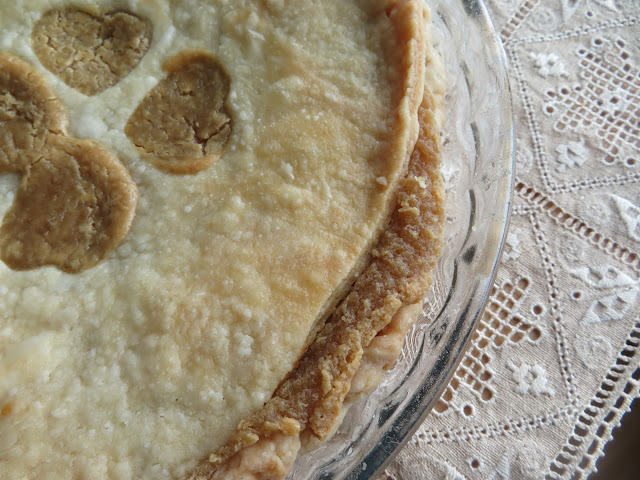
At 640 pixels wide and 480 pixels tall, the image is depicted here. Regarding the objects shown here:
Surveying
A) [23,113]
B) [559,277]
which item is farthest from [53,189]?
[559,277]

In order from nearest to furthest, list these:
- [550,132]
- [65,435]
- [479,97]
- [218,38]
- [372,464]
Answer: [65,435] < [372,464] < [218,38] < [479,97] < [550,132]

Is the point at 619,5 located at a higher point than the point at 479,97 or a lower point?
higher

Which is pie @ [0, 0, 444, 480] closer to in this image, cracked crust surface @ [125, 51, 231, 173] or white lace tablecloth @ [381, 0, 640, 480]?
cracked crust surface @ [125, 51, 231, 173]

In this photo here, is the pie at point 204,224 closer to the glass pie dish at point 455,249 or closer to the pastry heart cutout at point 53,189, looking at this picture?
the pastry heart cutout at point 53,189

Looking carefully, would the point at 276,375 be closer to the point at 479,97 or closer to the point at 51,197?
the point at 51,197

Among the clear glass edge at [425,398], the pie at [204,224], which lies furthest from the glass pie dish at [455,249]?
the pie at [204,224]

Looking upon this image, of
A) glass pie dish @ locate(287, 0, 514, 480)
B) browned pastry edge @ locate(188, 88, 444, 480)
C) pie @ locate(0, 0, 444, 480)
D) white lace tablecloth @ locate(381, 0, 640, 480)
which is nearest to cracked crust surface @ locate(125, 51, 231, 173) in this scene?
pie @ locate(0, 0, 444, 480)

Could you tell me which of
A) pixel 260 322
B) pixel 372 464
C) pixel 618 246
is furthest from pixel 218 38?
pixel 618 246
